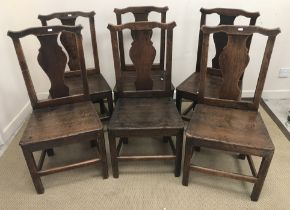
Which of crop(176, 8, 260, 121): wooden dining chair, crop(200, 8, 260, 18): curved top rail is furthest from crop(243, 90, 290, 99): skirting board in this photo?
crop(200, 8, 260, 18): curved top rail

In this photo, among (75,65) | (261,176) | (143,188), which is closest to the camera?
(261,176)

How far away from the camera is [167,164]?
6.41 ft

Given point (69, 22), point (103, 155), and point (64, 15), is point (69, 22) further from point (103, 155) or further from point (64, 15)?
point (103, 155)

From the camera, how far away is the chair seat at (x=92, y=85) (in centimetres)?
200

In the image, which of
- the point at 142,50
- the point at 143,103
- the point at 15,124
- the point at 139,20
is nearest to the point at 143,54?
the point at 142,50

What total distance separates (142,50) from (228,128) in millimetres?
752

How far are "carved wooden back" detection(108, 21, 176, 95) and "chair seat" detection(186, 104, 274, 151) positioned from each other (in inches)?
14.4

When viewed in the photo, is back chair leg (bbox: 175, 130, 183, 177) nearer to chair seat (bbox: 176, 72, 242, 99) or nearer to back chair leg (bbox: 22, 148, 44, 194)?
chair seat (bbox: 176, 72, 242, 99)

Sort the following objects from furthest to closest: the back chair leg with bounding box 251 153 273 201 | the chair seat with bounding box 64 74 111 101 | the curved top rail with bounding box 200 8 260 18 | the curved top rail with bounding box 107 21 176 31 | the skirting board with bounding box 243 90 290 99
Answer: the skirting board with bounding box 243 90 290 99
the chair seat with bounding box 64 74 111 101
the curved top rail with bounding box 200 8 260 18
the curved top rail with bounding box 107 21 176 31
the back chair leg with bounding box 251 153 273 201

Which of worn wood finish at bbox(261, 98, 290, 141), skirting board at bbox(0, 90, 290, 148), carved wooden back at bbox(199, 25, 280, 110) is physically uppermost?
carved wooden back at bbox(199, 25, 280, 110)

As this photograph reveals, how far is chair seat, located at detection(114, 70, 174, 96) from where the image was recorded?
1958 millimetres

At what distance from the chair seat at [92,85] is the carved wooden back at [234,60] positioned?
0.78m

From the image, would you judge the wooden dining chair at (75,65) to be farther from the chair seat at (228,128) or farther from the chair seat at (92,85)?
the chair seat at (228,128)

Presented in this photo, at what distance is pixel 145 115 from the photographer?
1.73m
